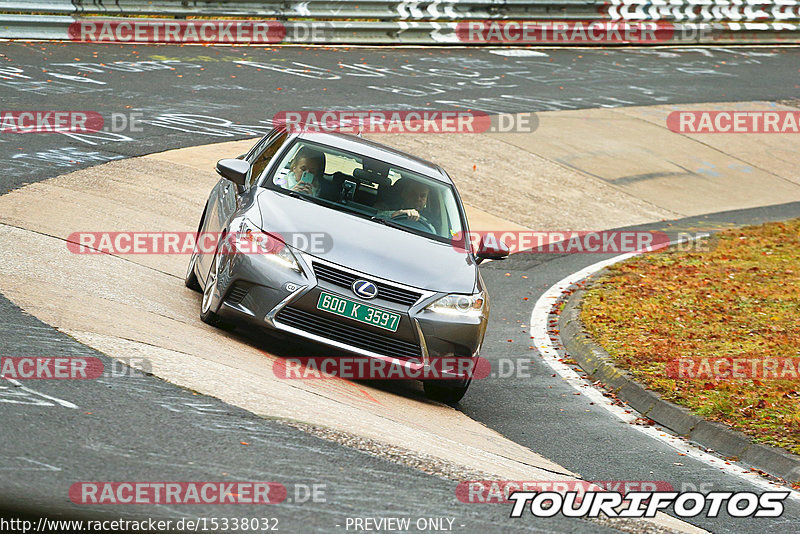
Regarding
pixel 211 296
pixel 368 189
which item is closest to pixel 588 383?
pixel 368 189

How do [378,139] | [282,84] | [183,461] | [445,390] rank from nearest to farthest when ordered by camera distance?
[183,461], [445,390], [378,139], [282,84]

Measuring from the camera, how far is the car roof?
9.30 meters

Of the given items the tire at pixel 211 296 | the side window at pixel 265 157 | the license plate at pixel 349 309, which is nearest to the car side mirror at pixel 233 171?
the side window at pixel 265 157

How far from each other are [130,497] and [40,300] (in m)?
3.32

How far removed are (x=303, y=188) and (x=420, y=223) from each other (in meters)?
1.00

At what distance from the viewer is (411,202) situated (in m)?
8.94

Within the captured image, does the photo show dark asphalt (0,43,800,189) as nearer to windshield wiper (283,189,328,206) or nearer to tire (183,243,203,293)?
tire (183,243,203,293)

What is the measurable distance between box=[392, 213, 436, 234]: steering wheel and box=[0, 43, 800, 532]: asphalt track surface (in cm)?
144

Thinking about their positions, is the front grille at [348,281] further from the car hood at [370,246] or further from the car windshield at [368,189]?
the car windshield at [368,189]

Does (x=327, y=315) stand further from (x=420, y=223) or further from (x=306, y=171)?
(x=306, y=171)

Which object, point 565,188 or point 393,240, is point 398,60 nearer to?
point 565,188

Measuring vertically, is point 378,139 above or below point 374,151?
below

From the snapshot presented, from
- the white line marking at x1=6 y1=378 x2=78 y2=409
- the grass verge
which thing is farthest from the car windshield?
the white line marking at x1=6 y1=378 x2=78 y2=409

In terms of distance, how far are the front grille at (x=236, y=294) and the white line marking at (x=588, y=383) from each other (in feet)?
10.8
